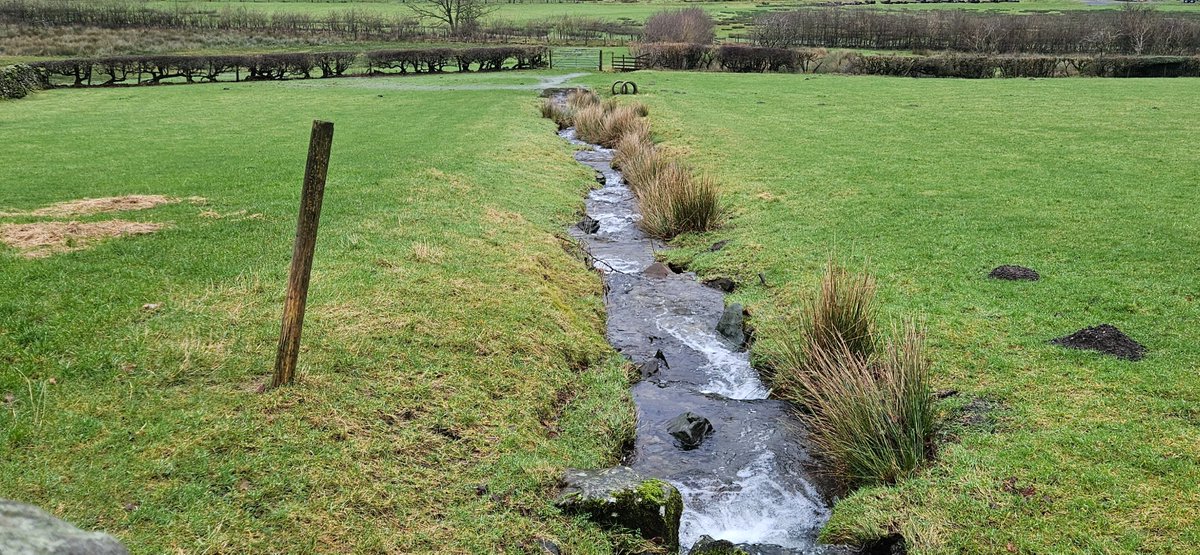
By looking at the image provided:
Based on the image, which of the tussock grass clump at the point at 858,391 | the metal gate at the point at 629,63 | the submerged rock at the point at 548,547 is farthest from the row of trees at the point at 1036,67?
the submerged rock at the point at 548,547

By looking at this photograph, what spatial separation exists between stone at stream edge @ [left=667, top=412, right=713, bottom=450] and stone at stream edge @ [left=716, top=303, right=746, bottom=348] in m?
2.45

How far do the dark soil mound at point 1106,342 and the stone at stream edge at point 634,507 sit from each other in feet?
17.7

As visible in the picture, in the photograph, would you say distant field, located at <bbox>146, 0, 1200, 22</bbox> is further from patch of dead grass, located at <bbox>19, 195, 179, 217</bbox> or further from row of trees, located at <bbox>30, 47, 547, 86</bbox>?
patch of dead grass, located at <bbox>19, 195, 179, 217</bbox>

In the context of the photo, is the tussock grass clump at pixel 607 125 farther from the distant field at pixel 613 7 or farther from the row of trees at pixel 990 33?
the distant field at pixel 613 7

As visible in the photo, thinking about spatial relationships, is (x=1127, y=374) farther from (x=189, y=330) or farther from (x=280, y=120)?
(x=280, y=120)

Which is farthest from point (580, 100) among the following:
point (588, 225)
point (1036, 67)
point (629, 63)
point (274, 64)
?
point (1036, 67)

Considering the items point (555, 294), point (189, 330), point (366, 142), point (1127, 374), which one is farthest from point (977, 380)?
point (366, 142)

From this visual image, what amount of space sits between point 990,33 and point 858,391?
234 ft

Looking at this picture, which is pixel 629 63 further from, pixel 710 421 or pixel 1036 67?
pixel 710 421

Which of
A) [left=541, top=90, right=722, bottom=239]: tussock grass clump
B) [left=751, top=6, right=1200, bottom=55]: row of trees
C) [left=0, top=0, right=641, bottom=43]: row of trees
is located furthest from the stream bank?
[left=0, top=0, right=641, bottom=43]: row of trees

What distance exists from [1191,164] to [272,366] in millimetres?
21338

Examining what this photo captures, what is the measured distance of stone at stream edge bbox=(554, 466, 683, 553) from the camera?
6641 mm

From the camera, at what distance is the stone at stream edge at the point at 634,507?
664 centimetres

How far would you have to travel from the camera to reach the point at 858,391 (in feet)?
25.0
